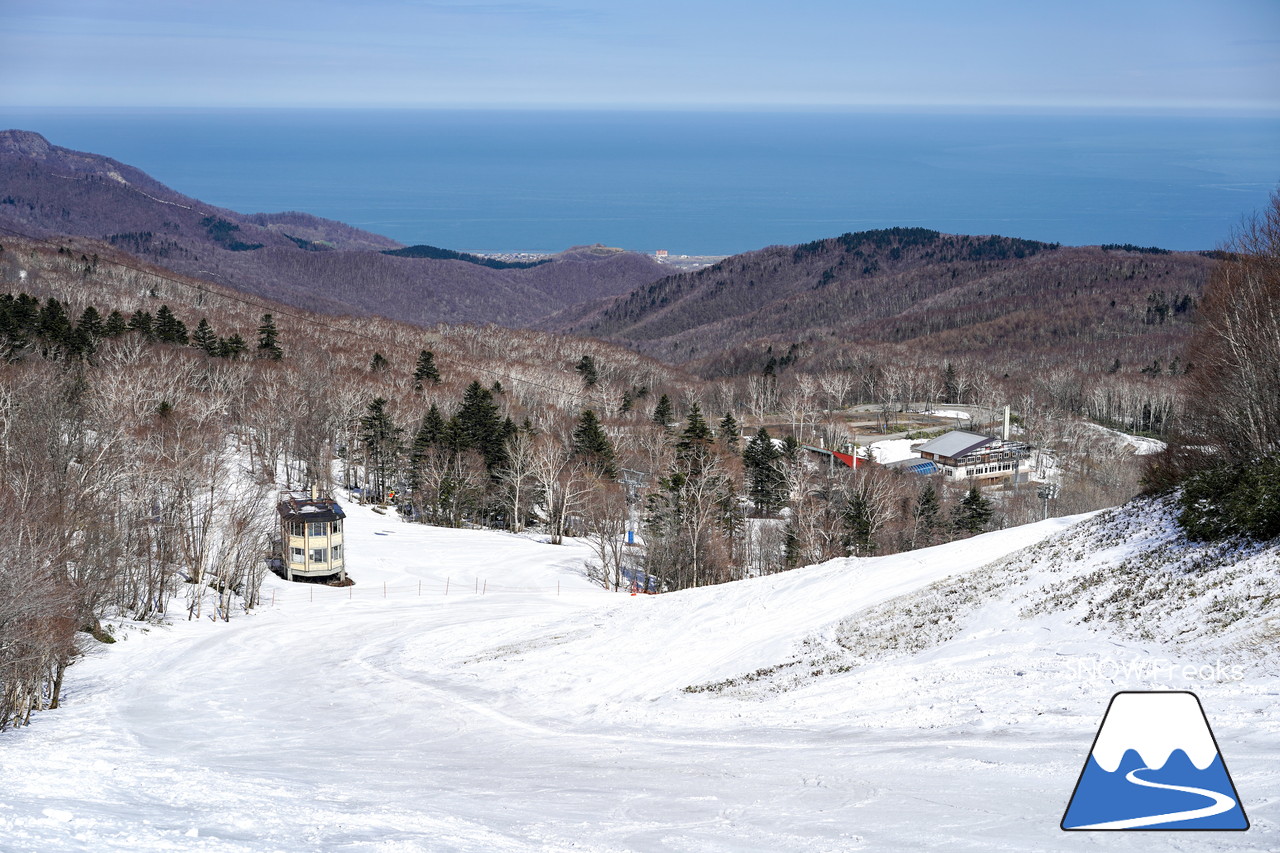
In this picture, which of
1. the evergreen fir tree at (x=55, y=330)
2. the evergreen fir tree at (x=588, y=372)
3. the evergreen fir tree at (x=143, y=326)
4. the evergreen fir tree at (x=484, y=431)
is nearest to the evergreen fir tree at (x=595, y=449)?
the evergreen fir tree at (x=484, y=431)

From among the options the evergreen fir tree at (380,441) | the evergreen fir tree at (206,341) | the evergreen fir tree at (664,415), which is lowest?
the evergreen fir tree at (380,441)

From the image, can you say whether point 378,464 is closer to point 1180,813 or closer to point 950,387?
point 1180,813

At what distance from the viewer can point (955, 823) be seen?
11.6 m

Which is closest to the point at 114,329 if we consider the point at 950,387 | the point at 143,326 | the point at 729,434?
the point at 143,326

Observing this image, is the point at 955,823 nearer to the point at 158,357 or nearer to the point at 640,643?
the point at 640,643

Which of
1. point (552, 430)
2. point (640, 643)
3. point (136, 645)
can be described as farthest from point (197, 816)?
point (552, 430)

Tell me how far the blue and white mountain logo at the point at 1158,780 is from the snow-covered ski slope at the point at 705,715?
0.77 feet

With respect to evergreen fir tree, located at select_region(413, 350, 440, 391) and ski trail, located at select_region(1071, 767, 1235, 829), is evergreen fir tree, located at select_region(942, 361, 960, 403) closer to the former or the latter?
evergreen fir tree, located at select_region(413, 350, 440, 391)

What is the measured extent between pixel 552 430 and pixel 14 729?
58.1m

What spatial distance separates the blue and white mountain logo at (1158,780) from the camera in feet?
31.1

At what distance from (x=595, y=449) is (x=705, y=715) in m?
44.9

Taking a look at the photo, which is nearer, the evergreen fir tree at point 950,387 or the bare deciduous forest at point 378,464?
the bare deciduous forest at point 378,464
